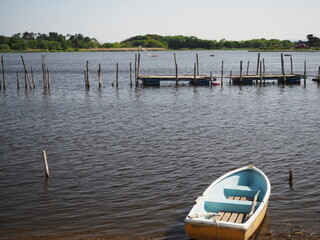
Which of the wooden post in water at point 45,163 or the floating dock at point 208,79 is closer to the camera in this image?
the wooden post in water at point 45,163

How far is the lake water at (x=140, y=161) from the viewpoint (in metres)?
13.9

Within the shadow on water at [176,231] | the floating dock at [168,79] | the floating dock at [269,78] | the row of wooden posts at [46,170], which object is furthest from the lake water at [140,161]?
the floating dock at [269,78]

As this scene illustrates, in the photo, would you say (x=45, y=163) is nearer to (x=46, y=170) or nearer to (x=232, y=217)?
(x=46, y=170)

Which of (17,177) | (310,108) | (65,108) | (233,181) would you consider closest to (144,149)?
(17,177)

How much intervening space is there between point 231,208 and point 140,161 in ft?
27.2

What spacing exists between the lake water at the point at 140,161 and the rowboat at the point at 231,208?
1.02 m

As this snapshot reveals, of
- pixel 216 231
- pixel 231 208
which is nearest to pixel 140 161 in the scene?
pixel 231 208

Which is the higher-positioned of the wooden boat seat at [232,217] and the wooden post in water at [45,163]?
the wooden post in water at [45,163]

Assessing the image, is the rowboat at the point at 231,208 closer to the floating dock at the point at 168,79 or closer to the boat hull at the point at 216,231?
the boat hull at the point at 216,231

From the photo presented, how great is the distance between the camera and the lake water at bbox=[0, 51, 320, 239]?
13.9 meters

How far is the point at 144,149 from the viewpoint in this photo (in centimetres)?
2284

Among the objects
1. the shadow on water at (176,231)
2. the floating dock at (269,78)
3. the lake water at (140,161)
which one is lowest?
the shadow on water at (176,231)

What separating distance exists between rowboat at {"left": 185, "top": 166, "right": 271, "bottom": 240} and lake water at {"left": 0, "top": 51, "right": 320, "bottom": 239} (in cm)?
102

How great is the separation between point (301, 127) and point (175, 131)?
891 cm
